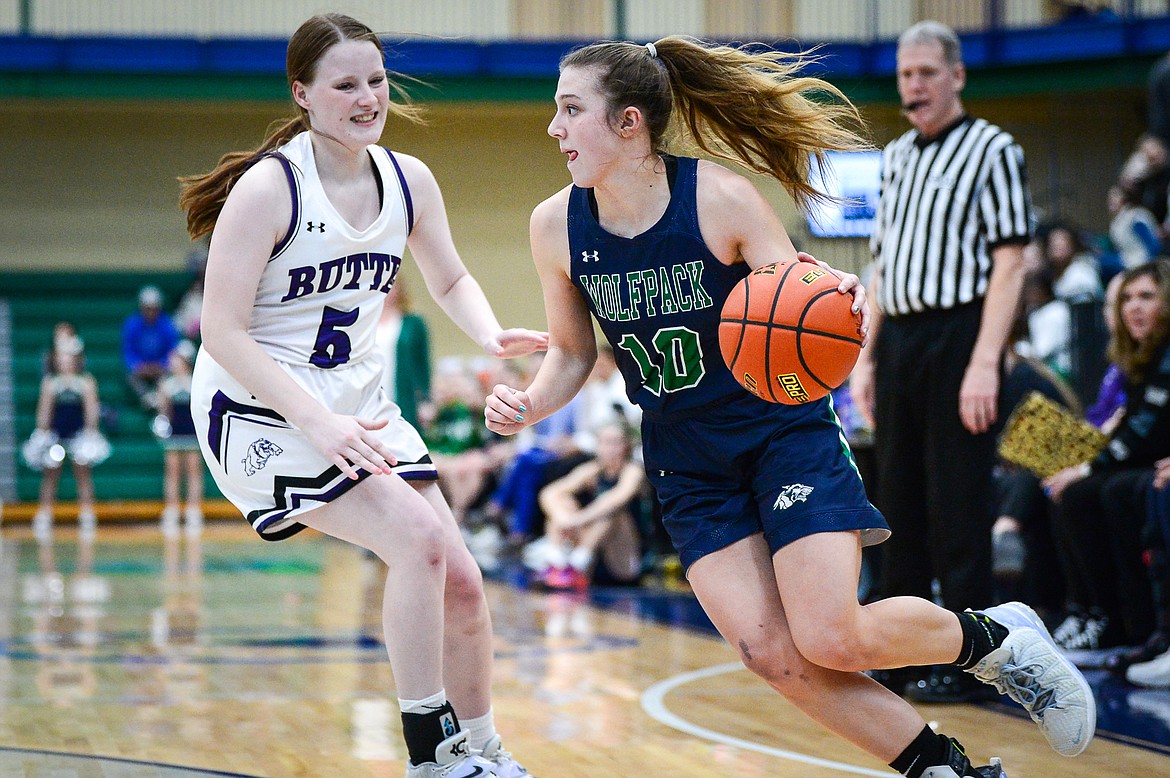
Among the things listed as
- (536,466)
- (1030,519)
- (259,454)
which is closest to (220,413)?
(259,454)

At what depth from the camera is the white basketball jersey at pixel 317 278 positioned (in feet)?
11.0

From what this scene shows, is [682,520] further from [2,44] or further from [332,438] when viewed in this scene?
[2,44]

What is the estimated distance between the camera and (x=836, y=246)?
1235 cm

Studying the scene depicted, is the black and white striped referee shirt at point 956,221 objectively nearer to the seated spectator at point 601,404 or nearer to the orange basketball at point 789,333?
the orange basketball at point 789,333

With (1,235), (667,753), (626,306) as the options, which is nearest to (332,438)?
(626,306)

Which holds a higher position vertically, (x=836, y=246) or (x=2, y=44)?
(x=2, y=44)

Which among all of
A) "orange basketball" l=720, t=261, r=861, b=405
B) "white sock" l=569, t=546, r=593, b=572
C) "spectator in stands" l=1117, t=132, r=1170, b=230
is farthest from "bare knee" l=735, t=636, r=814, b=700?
"spectator in stands" l=1117, t=132, r=1170, b=230

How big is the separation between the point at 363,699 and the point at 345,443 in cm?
204

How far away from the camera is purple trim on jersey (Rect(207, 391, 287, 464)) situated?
Result: 3340mm

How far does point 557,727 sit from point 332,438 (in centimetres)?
168

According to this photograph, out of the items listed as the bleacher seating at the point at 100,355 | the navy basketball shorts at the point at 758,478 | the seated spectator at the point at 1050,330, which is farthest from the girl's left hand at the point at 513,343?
the bleacher seating at the point at 100,355

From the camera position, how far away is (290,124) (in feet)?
11.7

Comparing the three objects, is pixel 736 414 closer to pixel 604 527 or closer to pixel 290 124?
pixel 290 124

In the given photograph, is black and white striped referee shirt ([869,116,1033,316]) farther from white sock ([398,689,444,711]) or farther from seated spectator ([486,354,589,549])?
seated spectator ([486,354,589,549])
